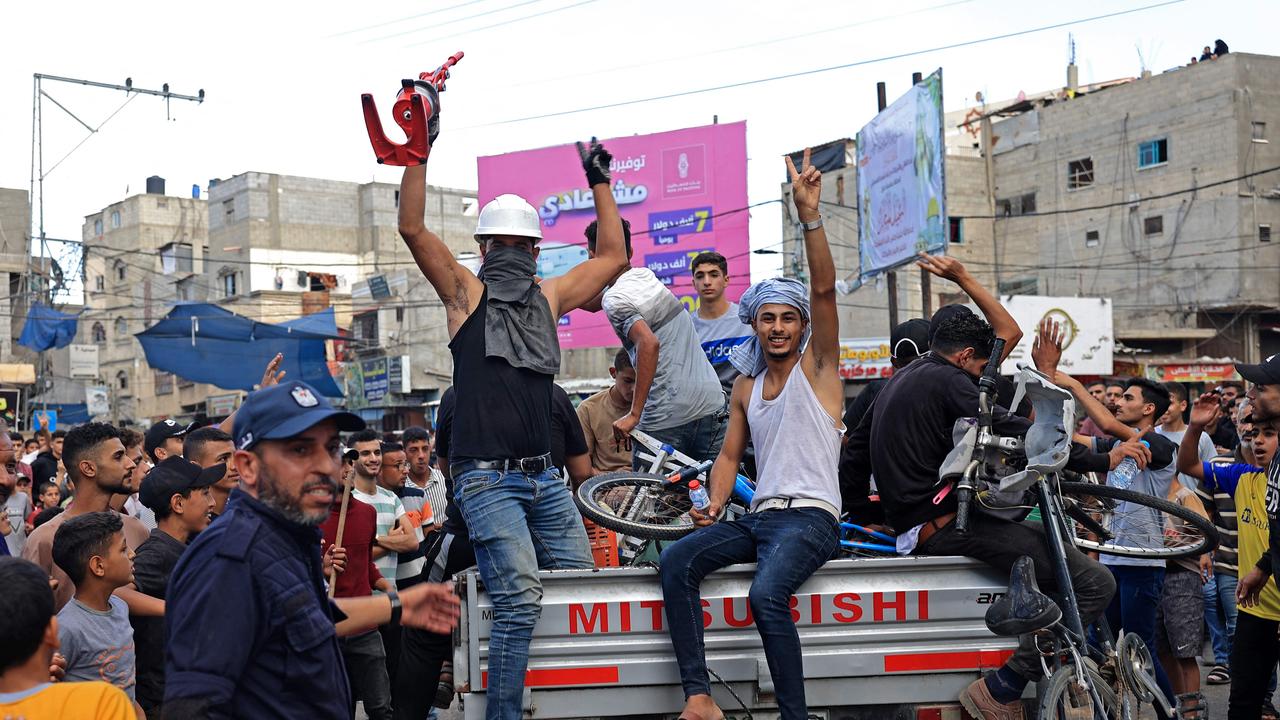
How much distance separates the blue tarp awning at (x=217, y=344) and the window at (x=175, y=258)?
37257mm

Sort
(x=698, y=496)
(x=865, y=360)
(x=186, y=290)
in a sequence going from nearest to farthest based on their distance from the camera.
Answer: (x=698, y=496) < (x=865, y=360) < (x=186, y=290)

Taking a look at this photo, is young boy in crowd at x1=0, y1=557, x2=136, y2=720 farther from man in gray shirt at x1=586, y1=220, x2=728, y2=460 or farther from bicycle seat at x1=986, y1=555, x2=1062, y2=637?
man in gray shirt at x1=586, y1=220, x2=728, y2=460

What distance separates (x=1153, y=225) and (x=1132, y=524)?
38.2m

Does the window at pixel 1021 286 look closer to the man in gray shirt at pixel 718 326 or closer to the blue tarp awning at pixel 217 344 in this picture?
the blue tarp awning at pixel 217 344

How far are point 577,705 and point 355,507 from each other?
8.15 feet

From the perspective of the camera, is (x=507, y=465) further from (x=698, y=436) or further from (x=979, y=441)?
(x=698, y=436)

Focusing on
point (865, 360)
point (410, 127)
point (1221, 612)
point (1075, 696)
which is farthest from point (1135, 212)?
point (410, 127)

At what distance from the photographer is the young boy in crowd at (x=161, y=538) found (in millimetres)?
5270

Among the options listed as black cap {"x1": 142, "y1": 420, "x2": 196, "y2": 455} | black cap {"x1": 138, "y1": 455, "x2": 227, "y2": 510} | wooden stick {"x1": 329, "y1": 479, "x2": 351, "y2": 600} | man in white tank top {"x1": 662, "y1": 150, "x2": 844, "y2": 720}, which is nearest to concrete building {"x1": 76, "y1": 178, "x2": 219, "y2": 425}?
black cap {"x1": 142, "y1": 420, "x2": 196, "y2": 455}

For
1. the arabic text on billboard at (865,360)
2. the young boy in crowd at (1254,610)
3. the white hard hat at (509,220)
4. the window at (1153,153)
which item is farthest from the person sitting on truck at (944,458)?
the window at (1153,153)

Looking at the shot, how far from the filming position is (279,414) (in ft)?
10.3

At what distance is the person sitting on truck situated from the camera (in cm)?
523

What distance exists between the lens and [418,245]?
5.14 m

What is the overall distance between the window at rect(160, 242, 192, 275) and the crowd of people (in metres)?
61.0
